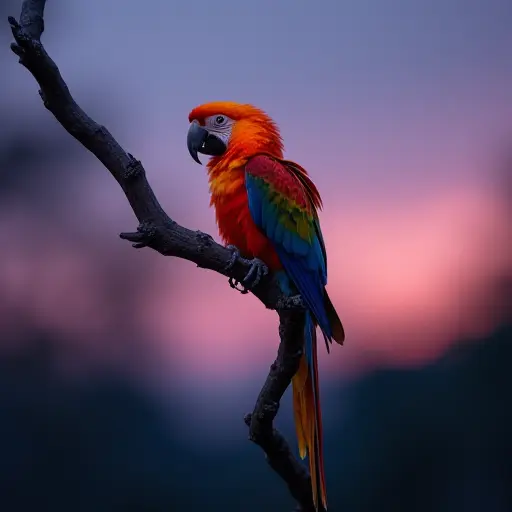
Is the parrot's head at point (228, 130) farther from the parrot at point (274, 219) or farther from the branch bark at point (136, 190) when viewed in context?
the branch bark at point (136, 190)

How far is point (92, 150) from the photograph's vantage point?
0.93m

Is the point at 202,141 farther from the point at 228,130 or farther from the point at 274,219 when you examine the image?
the point at 274,219

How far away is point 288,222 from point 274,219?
4cm

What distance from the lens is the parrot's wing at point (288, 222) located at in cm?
122

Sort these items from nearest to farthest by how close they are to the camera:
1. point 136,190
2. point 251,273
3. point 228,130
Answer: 1. point 136,190
2. point 251,273
3. point 228,130

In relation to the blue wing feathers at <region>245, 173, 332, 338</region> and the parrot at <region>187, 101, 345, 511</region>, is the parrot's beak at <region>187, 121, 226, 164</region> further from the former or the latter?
the blue wing feathers at <region>245, 173, 332, 338</region>

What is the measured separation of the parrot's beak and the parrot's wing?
15 centimetres

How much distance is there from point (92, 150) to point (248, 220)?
16.8 inches

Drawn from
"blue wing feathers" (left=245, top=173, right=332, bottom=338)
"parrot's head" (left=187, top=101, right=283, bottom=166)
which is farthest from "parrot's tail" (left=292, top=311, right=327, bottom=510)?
"parrot's head" (left=187, top=101, right=283, bottom=166)

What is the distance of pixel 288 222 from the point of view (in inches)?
50.3

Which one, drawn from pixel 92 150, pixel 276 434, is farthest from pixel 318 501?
pixel 92 150

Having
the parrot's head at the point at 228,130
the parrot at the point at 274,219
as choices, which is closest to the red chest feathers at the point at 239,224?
the parrot at the point at 274,219

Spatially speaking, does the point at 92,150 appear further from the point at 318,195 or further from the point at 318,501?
the point at 318,501

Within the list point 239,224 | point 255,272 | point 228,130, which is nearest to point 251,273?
point 255,272
